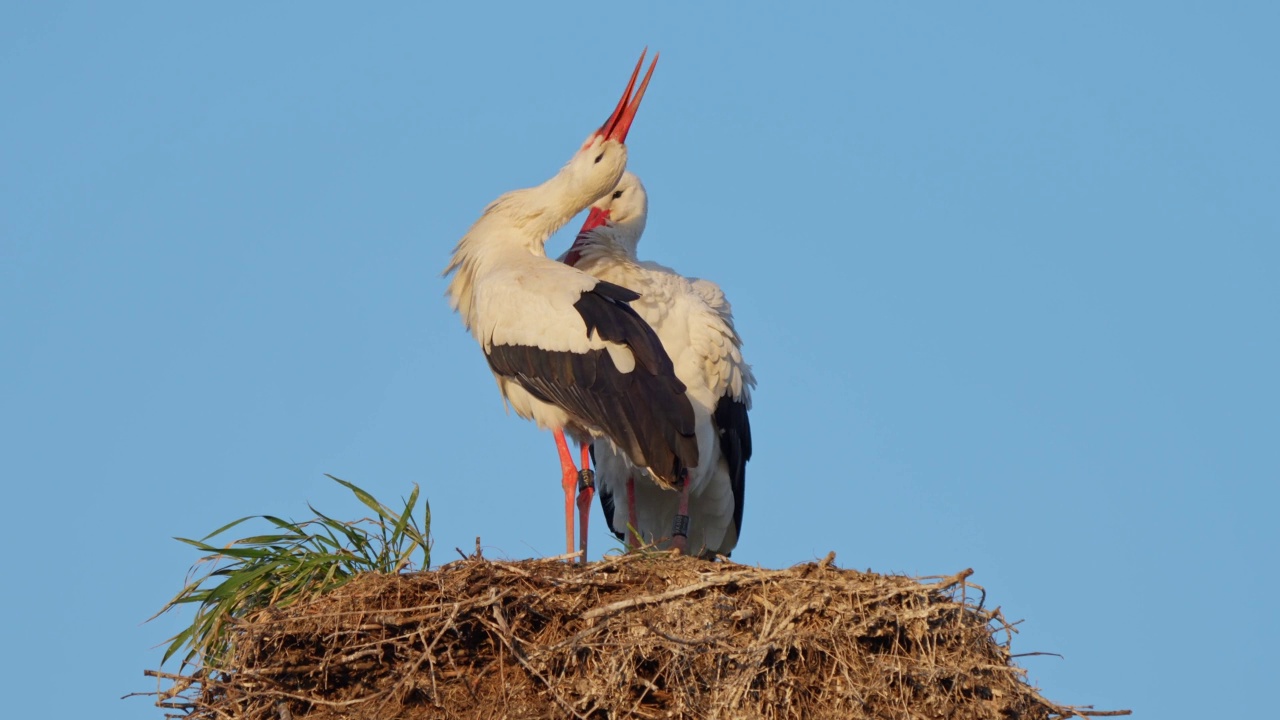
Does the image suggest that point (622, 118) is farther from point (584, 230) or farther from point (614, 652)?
point (614, 652)

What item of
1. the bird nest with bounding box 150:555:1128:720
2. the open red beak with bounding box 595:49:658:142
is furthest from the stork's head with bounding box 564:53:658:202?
the bird nest with bounding box 150:555:1128:720

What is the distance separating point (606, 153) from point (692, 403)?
143cm

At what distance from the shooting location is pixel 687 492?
30.3 ft

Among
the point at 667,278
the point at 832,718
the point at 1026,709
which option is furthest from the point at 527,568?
the point at 667,278

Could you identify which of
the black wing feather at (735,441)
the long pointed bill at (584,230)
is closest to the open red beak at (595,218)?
the long pointed bill at (584,230)

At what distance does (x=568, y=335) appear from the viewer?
858 cm

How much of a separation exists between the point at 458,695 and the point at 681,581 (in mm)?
978

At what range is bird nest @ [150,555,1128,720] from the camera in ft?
21.7

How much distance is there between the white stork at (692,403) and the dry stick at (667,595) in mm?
1870

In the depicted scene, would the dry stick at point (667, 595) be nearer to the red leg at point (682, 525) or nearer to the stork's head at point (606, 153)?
the red leg at point (682, 525)

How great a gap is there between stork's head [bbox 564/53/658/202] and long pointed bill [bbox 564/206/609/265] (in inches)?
12.3

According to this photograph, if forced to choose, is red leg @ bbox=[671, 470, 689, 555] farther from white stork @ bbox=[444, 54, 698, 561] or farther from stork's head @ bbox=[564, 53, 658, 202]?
stork's head @ bbox=[564, 53, 658, 202]

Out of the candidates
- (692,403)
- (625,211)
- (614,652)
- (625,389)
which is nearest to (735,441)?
(692,403)

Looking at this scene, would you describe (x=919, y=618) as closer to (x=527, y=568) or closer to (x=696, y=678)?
(x=696, y=678)
